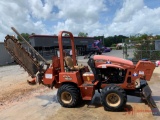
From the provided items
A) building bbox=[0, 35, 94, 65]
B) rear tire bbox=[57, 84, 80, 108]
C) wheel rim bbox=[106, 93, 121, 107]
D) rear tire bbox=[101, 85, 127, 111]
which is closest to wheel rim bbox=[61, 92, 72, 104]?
rear tire bbox=[57, 84, 80, 108]

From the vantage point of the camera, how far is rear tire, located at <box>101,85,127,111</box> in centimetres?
623

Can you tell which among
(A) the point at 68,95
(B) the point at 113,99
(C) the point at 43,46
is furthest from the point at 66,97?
(C) the point at 43,46

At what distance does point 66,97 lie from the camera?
717 cm

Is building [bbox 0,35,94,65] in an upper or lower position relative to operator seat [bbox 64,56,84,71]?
upper

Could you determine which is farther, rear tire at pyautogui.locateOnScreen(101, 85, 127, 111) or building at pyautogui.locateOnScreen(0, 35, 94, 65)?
building at pyautogui.locateOnScreen(0, 35, 94, 65)

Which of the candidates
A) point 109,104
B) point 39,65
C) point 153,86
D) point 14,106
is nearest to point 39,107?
point 14,106

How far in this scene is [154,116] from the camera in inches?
227

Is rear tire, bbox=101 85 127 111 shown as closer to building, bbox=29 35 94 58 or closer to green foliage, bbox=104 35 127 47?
building, bbox=29 35 94 58

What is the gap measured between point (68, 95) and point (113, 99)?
154 centimetres

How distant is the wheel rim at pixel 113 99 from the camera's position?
6320mm

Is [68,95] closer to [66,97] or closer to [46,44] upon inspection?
[66,97]

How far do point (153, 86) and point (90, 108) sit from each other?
4.02m

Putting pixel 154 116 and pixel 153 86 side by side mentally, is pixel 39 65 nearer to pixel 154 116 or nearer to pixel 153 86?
pixel 154 116

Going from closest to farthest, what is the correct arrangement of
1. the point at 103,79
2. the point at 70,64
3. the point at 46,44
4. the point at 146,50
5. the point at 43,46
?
the point at 103,79, the point at 70,64, the point at 146,50, the point at 43,46, the point at 46,44
